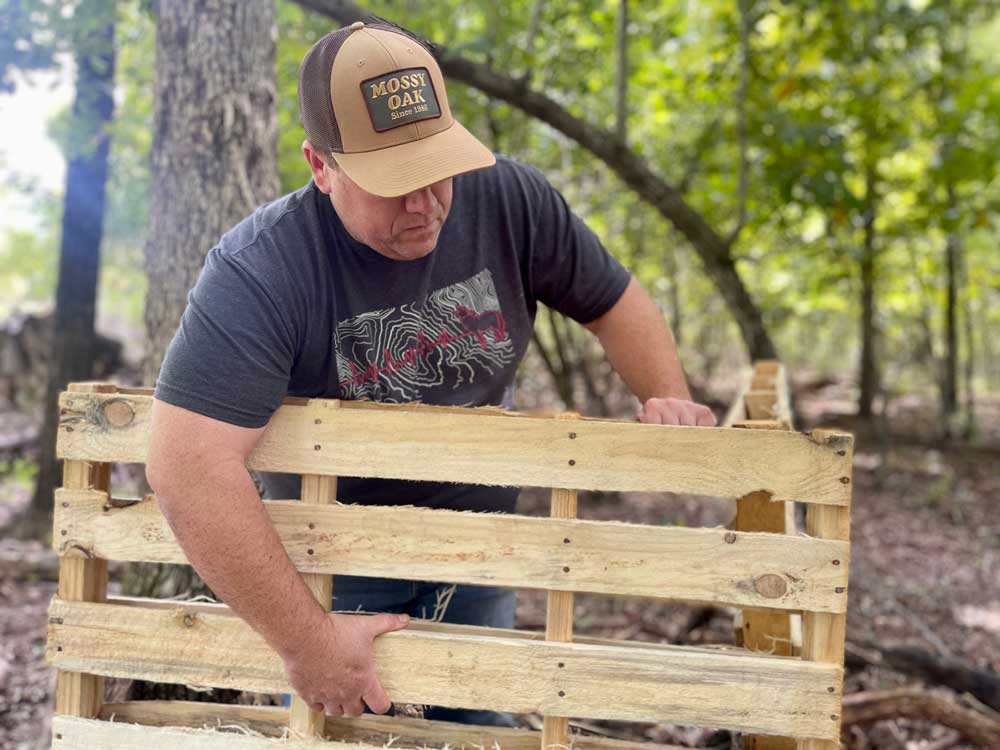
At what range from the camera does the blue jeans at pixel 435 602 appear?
2551mm

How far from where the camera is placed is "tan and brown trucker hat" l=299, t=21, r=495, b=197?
2.08 m

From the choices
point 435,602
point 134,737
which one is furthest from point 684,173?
point 134,737

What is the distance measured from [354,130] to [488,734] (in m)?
1.46

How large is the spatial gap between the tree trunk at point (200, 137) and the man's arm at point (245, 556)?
5.52 ft

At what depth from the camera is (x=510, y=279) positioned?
257 centimetres

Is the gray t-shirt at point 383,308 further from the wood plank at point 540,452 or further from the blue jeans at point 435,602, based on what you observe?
the blue jeans at point 435,602

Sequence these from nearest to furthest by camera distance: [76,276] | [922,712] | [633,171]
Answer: [922,712] → [633,171] → [76,276]

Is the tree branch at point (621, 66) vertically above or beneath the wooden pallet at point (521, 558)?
above

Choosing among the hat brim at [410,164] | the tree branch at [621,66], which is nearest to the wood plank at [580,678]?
the hat brim at [410,164]

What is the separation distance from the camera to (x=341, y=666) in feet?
6.32

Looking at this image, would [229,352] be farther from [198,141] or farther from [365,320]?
[198,141]

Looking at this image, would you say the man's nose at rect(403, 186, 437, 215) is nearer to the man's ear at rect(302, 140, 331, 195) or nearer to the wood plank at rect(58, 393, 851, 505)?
the man's ear at rect(302, 140, 331, 195)

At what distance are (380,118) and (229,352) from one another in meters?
0.67

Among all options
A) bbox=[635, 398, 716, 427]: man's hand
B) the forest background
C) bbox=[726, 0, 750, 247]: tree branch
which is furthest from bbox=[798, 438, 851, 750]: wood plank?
bbox=[726, 0, 750, 247]: tree branch
